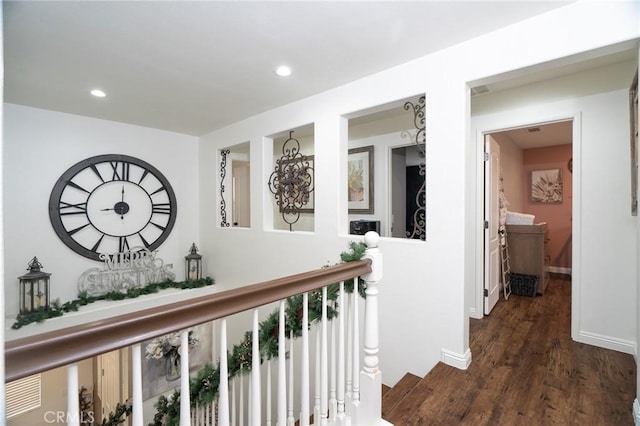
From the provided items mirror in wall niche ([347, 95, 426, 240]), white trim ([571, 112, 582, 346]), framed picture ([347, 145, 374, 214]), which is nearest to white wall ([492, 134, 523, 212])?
mirror in wall niche ([347, 95, 426, 240])

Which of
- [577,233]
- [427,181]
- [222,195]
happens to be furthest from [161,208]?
[577,233]

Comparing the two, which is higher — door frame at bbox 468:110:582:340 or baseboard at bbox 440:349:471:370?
door frame at bbox 468:110:582:340

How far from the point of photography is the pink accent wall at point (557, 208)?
546 cm

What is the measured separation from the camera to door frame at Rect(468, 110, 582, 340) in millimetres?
2744

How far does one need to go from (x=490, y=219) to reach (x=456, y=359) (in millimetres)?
1744

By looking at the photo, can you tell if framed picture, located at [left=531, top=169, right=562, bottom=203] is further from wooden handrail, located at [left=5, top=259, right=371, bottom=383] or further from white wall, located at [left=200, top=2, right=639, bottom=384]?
wooden handrail, located at [left=5, top=259, right=371, bottom=383]

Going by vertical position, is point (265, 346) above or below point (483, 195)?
below

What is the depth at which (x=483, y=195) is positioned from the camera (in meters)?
3.38

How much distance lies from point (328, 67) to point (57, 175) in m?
3.45

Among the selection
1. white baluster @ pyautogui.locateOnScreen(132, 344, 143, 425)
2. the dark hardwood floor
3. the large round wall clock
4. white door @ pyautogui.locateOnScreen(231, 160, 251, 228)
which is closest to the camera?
white baluster @ pyautogui.locateOnScreen(132, 344, 143, 425)

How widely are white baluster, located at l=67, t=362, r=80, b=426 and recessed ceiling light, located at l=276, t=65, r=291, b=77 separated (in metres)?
2.48

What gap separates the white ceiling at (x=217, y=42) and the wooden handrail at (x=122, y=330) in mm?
1701

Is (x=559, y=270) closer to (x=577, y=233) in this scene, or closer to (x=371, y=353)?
(x=577, y=233)

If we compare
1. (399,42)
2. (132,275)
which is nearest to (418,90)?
(399,42)
